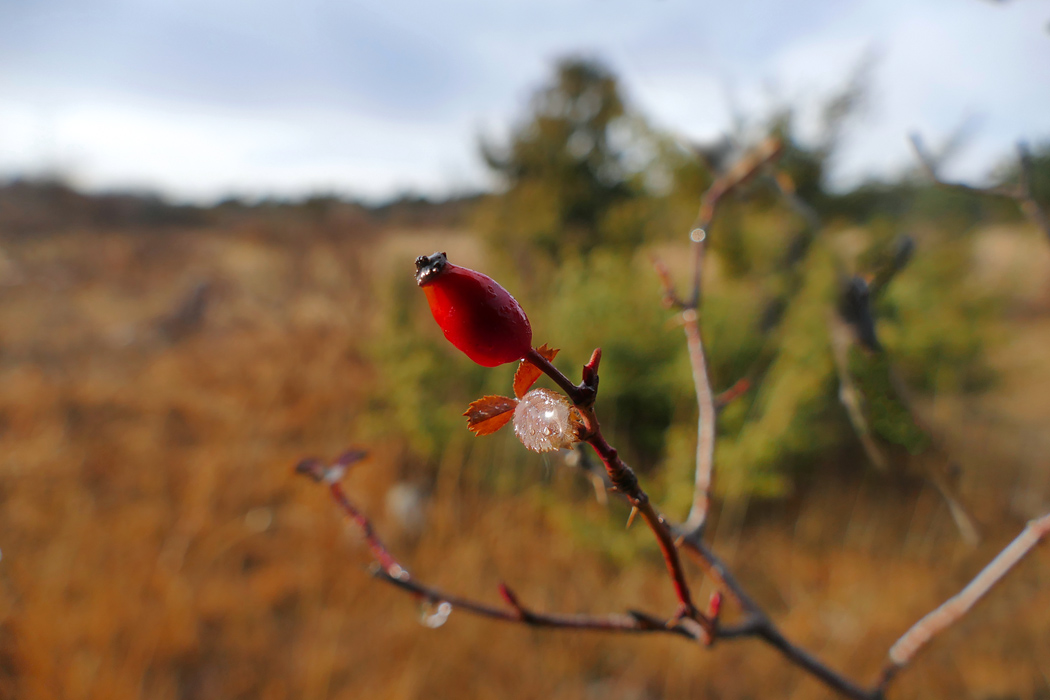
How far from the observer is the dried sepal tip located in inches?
6.7

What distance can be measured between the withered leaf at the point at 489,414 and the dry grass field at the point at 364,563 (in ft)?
1.40

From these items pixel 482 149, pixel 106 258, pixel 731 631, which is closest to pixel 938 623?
pixel 731 631

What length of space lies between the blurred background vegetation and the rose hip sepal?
248mm

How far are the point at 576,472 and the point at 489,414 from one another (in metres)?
1.01

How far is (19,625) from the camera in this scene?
1336 mm

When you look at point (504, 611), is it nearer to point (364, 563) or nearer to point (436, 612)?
point (436, 612)

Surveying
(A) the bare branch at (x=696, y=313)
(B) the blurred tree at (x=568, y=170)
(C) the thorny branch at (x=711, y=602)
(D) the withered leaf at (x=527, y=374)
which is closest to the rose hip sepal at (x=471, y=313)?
(D) the withered leaf at (x=527, y=374)

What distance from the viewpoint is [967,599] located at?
1.33ft

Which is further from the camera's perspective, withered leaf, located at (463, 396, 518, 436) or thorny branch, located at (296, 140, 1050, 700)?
thorny branch, located at (296, 140, 1050, 700)

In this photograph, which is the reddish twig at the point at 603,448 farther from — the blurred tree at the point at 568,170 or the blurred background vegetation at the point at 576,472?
the blurred tree at the point at 568,170

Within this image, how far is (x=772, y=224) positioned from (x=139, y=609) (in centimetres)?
312

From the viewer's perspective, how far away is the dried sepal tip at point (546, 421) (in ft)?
0.56

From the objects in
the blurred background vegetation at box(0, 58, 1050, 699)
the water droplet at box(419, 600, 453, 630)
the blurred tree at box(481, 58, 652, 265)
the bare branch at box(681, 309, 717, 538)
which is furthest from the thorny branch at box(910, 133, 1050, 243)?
the blurred tree at box(481, 58, 652, 265)

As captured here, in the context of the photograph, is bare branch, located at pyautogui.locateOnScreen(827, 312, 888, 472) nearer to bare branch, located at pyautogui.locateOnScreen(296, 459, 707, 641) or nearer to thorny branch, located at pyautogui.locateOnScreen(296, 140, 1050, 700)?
thorny branch, located at pyautogui.locateOnScreen(296, 140, 1050, 700)
